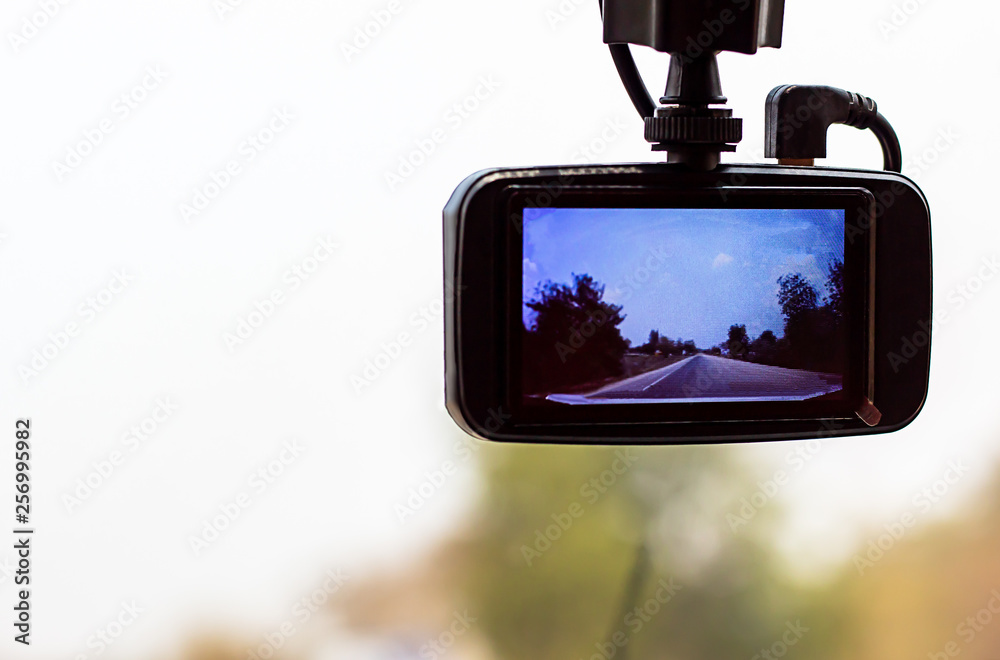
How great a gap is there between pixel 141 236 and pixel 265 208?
9.5 inches

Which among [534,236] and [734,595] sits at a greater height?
[534,236]

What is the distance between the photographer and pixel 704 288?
0.51m

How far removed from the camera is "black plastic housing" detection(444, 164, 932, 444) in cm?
47

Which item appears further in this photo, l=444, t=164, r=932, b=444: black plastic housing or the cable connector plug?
the cable connector plug

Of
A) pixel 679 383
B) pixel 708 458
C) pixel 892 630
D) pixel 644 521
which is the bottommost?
pixel 892 630

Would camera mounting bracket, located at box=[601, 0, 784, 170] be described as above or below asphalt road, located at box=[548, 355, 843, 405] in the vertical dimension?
above

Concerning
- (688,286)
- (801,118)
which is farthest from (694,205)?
(801,118)

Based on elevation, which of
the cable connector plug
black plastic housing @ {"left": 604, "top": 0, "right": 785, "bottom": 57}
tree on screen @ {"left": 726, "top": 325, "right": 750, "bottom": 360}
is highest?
black plastic housing @ {"left": 604, "top": 0, "right": 785, "bottom": 57}

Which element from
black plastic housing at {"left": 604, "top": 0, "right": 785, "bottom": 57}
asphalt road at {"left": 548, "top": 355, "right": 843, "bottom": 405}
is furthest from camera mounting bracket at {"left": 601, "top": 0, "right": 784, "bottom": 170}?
asphalt road at {"left": 548, "top": 355, "right": 843, "bottom": 405}

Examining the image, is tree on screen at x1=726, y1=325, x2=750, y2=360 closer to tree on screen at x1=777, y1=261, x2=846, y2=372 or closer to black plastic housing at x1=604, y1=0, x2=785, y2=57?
tree on screen at x1=777, y1=261, x2=846, y2=372

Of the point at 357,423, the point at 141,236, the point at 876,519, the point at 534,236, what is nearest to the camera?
the point at 534,236

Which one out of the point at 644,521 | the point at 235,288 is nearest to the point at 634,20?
the point at 235,288

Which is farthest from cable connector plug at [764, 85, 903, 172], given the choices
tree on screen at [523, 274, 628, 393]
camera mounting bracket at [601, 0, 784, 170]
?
tree on screen at [523, 274, 628, 393]

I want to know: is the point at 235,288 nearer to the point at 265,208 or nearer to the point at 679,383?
the point at 265,208
